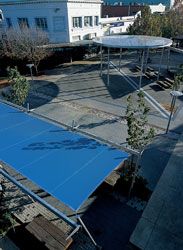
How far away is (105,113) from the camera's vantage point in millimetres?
19344

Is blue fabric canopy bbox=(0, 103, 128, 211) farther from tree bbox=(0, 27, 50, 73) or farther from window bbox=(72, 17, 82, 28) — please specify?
window bbox=(72, 17, 82, 28)

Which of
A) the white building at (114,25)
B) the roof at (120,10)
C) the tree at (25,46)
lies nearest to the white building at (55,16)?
the white building at (114,25)

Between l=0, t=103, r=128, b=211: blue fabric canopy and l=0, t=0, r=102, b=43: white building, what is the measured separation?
29.0m

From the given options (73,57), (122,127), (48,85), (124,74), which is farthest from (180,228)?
(73,57)

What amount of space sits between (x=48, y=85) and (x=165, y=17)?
30.3m

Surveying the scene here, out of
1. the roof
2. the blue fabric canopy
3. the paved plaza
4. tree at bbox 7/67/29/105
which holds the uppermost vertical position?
the roof

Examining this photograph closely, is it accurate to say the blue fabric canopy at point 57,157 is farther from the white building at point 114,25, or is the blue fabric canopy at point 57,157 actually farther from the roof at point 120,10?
the roof at point 120,10

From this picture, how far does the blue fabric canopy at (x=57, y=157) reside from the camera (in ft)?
25.5

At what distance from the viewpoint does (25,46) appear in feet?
90.5

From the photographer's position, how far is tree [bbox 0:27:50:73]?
90.7 ft

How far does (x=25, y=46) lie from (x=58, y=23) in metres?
11.4

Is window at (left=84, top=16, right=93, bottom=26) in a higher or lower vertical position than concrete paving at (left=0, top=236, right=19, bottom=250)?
higher

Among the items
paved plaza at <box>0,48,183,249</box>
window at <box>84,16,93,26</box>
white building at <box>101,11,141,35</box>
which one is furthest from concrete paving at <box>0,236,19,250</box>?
white building at <box>101,11,141,35</box>

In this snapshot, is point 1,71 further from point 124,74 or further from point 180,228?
point 180,228
